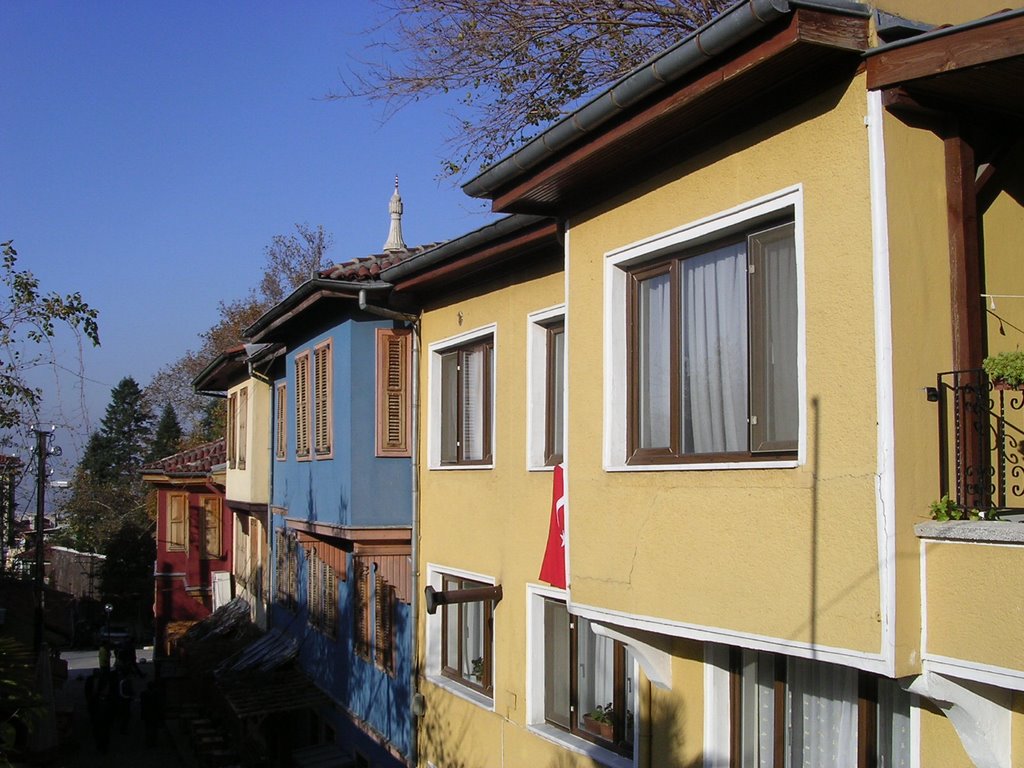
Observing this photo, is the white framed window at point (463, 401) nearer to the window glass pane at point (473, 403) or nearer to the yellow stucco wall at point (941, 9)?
the window glass pane at point (473, 403)

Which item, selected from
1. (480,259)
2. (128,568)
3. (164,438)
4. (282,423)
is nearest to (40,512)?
(282,423)

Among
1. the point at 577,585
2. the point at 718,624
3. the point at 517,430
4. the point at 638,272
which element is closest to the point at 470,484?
the point at 517,430

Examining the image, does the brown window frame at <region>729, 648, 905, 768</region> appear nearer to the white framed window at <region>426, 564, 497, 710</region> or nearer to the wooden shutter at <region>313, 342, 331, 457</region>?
the white framed window at <region>426, 564, 497, 710</region>

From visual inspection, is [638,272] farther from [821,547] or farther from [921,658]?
[921,658]

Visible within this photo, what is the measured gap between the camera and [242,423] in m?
23.1

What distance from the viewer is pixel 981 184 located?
5395 mm

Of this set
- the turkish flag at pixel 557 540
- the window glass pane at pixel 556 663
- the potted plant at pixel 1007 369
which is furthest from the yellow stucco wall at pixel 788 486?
the window glass pane at pixel 556 663

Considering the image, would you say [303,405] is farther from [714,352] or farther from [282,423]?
[714,352]

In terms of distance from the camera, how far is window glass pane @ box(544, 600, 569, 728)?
9.69 metres

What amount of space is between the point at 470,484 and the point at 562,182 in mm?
4917

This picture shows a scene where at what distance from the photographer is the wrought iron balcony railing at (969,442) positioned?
500 centimetres

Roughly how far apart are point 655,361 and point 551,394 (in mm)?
3271

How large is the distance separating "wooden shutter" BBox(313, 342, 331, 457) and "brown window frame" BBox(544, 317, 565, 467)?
4.91 meters

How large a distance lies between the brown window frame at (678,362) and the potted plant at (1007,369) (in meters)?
1.15
